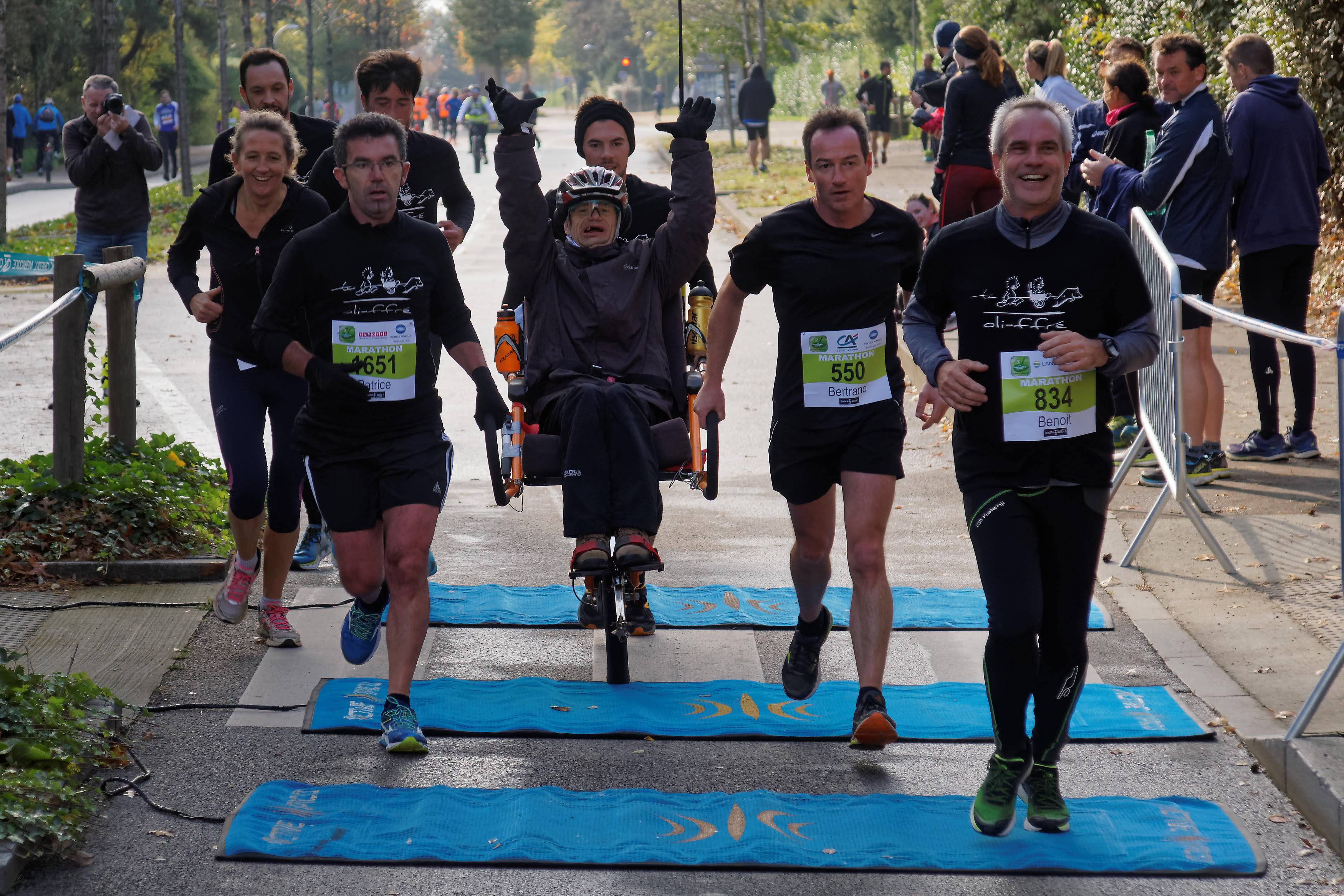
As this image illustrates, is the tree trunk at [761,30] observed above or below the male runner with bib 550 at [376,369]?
above

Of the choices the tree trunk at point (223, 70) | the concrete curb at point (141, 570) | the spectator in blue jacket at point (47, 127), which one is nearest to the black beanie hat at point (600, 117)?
the concrete curb at point (141, 570)

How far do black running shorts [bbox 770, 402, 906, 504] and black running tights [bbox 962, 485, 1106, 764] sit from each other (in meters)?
0.71

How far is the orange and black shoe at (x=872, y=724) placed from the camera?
500 cm

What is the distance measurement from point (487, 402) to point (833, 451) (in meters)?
1.21

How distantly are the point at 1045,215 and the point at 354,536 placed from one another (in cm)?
256

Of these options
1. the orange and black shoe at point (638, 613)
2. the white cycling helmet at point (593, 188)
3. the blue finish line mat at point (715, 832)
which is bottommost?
the blue finish line mat at point (715, 832)

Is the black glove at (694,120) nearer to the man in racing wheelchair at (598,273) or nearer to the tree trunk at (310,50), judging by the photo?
the man in racing wheelchair at (598,273)

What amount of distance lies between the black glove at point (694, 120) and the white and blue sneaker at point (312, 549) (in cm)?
283

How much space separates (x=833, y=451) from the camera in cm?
541

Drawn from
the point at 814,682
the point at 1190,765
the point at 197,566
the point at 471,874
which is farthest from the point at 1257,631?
the point at 197,566

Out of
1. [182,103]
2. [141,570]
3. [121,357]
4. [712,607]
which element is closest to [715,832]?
[712,607]

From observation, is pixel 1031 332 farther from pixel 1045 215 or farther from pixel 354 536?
pixel 354 536

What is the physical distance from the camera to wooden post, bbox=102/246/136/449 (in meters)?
8.24

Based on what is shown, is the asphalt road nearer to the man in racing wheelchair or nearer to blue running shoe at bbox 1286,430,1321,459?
the man in racing wheelchair
